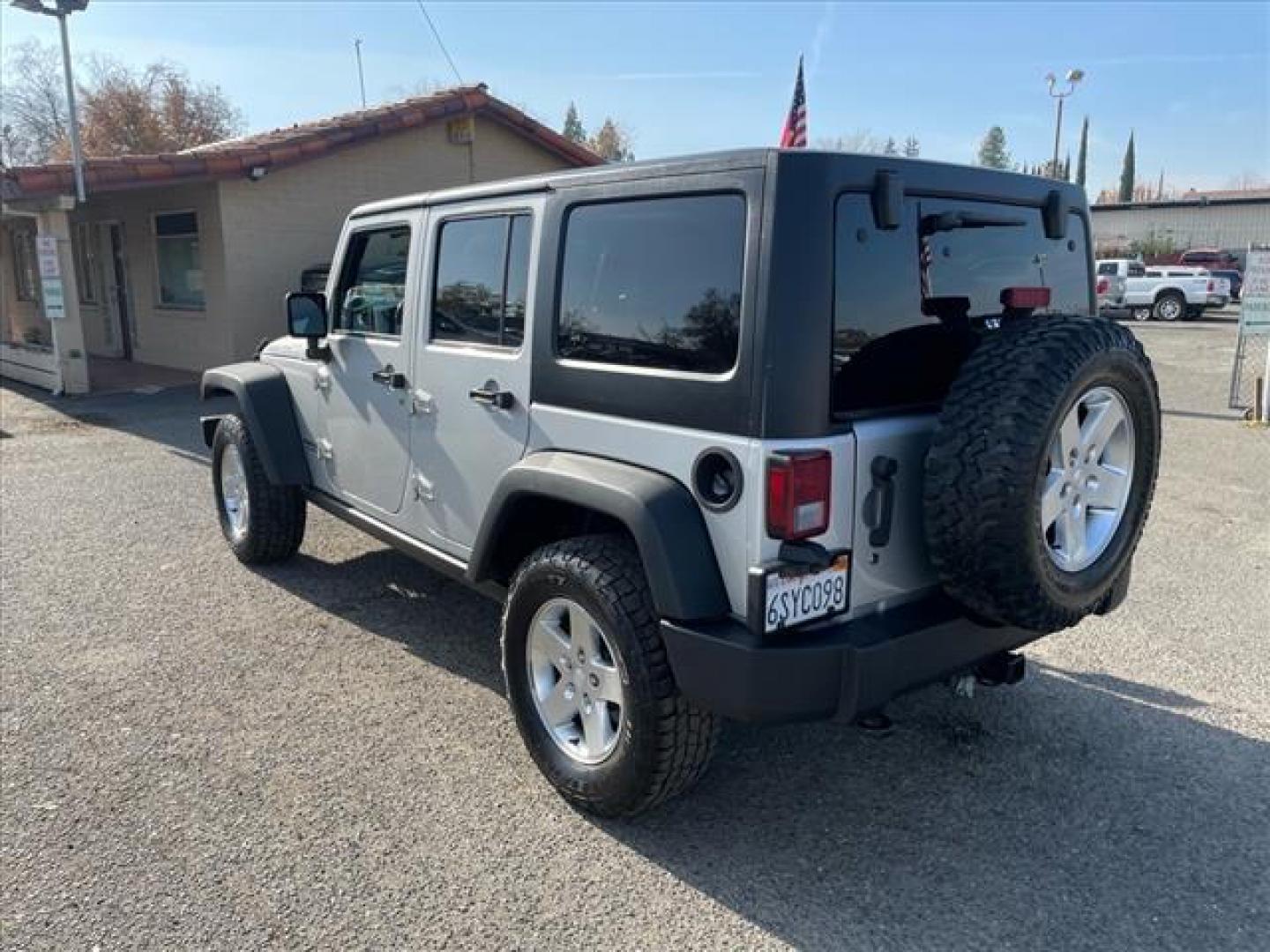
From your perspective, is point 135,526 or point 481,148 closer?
point 135,526

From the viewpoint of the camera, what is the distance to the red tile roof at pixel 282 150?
11.2 meters

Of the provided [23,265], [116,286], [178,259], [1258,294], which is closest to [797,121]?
[1258,294]

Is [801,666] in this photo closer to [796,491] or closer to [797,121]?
[796,491]

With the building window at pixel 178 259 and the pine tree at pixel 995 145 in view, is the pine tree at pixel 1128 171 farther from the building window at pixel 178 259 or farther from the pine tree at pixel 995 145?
the building window at pixel 178 259

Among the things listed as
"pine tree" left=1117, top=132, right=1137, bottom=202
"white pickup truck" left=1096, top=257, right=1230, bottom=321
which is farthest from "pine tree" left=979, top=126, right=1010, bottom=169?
"white pickup truck" left=1096, top=257, right=1230, bottom=321

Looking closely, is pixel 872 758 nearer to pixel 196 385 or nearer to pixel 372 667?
pixel 372 667

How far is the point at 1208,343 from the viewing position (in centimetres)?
2030

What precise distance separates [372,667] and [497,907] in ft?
5.88

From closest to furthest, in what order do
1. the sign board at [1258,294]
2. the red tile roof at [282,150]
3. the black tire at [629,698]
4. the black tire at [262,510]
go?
the black tire at [629,698]
the black tire at [262,510]
the sign board at [1258,294]
the red tile roof at [282,150]

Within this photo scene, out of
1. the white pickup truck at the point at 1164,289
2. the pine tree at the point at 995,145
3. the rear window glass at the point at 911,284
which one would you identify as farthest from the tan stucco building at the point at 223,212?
the pine tree at the point at 995,145

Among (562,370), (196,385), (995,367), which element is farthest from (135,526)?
(196,385)

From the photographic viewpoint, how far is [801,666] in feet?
8.30

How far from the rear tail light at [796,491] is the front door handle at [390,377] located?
2094mm

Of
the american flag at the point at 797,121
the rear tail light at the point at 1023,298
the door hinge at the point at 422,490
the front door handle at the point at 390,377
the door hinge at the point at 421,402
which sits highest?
the american flag at the point at 797,121
